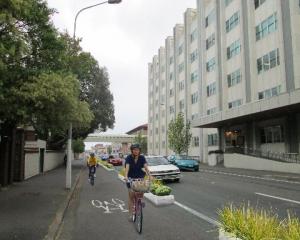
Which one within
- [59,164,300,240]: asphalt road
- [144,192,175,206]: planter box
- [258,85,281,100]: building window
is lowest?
[59,164,300,240]: asphalt road

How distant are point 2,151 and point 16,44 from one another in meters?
10.8

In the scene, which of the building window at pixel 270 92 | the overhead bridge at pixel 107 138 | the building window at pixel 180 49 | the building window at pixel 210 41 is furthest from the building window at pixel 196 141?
the overhead bridge at pixel 107 138

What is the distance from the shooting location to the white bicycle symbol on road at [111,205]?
41.4 ft

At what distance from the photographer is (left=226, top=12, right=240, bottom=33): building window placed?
149ft

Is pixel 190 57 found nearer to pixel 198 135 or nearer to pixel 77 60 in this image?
pixel 198 135

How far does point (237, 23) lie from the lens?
149 ft

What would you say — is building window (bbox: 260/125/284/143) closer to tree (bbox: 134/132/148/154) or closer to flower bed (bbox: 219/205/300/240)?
flower bed (bbox: 219/205/300/240)

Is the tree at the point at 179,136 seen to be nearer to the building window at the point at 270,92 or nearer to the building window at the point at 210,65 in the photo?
the building window at the point at 210,65

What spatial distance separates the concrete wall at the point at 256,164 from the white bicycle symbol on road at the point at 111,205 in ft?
65.5

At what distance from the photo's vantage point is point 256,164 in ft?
121

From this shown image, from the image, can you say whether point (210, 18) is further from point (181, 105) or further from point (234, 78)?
point (181, 105)

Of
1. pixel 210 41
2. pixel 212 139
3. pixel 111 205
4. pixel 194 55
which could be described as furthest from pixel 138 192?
pixel 194 55

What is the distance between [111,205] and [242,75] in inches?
1282

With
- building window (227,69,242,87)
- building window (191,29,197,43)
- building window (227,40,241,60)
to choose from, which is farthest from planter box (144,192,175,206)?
building window (191,29,197,43)
